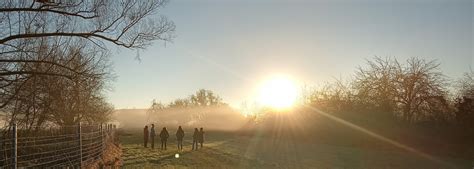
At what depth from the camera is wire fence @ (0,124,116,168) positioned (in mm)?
9992

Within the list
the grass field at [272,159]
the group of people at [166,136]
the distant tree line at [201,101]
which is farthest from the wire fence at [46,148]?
the distant tree line at [201,101]

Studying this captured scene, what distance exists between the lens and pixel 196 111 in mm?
146250

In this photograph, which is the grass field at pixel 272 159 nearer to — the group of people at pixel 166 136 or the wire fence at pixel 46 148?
the group of people at pixel 166 136

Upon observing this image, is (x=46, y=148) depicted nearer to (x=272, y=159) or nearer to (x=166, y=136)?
(x=272, y=159)

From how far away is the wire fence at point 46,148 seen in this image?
9.99 meters

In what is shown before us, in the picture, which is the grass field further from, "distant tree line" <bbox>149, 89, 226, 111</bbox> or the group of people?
"distant tree line" <bbox>149, 89, 226, 111</bbox>

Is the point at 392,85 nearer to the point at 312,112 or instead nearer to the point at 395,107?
the point at 395,107

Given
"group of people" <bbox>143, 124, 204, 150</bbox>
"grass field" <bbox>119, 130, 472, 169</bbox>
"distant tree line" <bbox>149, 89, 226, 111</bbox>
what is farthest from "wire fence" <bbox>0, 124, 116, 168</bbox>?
"distant tree line" <bbox>149, 89, 226, 111</bbox>

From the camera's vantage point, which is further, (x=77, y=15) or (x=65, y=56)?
(x=65, y=56)

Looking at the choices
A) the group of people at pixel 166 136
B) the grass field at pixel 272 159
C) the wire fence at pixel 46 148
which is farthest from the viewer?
the group of people at pixel 166 136

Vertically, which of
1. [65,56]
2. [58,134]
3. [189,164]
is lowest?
[189,164]

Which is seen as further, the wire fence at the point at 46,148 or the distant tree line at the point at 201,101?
the distant tree line at the point at 201,101

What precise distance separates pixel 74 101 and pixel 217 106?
342ft

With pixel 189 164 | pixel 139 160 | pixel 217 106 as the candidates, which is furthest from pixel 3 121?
pixel 217 106
